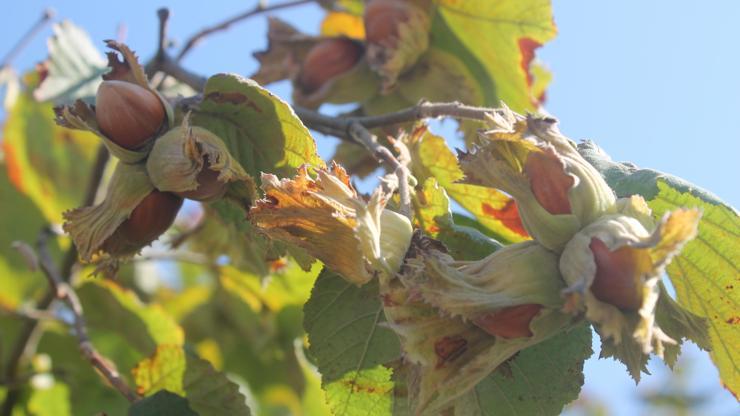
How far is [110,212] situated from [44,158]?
2088mm

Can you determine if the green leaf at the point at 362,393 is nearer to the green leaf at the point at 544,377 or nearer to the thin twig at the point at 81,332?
the green leaf at the point at 544,377

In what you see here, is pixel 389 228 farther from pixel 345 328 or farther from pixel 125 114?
pixel 125 114

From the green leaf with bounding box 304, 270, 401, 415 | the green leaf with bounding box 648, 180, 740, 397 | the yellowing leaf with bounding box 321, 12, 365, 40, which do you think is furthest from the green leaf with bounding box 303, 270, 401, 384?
the yellowing leaf with bounding box 321, 12, 365, 40

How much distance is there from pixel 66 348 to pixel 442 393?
190cm

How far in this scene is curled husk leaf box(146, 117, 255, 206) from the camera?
148 cm

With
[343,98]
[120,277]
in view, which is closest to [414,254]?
Result: [343,98]

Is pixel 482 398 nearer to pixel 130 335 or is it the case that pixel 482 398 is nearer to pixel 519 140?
pixel 519 140

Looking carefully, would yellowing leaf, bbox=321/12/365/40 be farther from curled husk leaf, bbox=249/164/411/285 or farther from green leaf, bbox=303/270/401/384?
curled husk leaf, bbox=249/164/411/285

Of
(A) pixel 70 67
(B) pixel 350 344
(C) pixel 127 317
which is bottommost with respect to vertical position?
(C) pixel 127 317

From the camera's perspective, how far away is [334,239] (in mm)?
1281

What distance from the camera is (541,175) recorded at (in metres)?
1.29

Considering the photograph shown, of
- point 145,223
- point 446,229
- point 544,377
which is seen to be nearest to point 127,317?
point 145,223

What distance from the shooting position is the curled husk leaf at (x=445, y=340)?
1183 mm

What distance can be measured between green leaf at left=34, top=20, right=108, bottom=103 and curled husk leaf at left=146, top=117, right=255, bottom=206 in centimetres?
31
